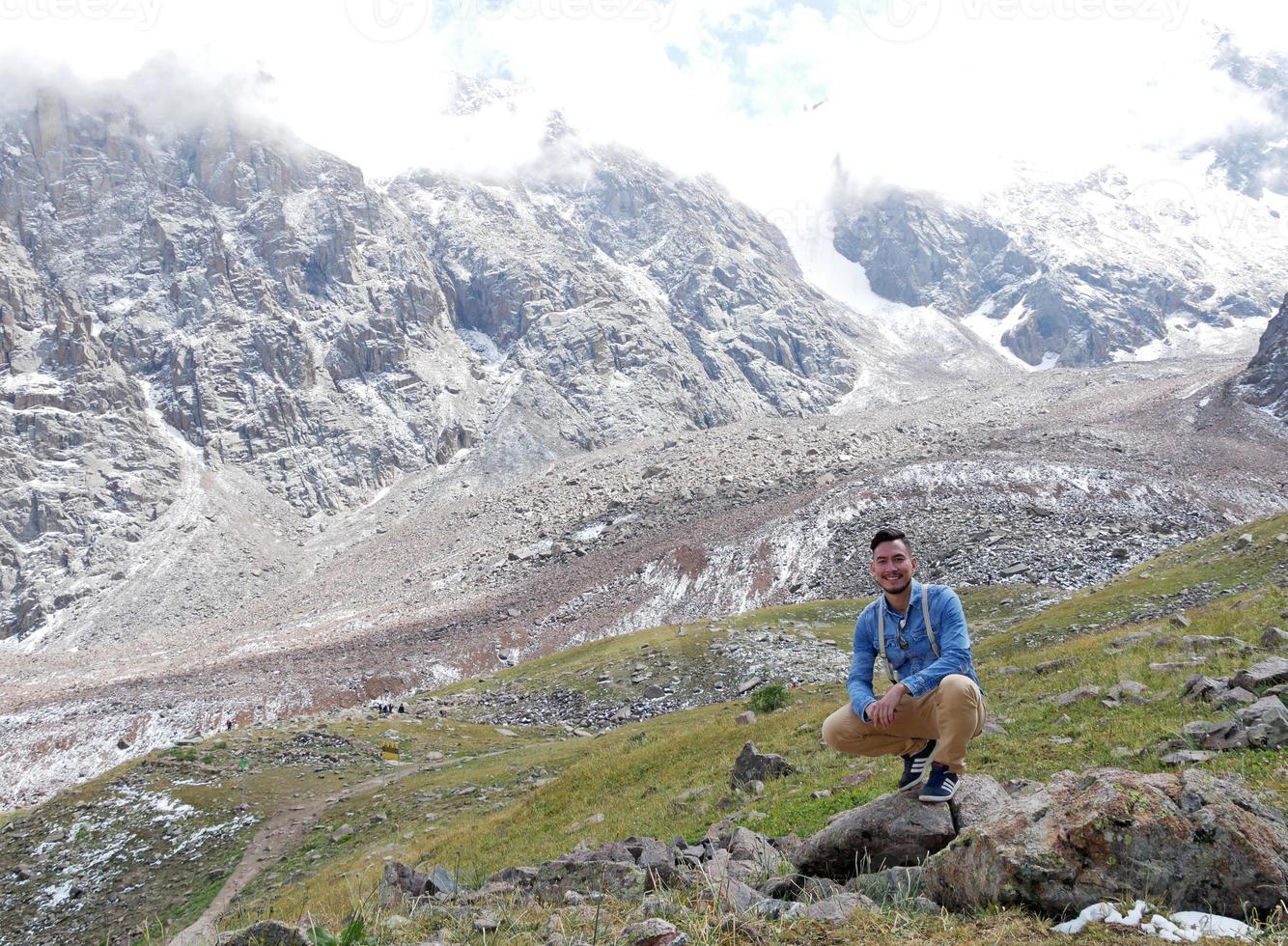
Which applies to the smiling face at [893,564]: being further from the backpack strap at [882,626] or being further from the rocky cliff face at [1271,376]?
the rocky cliff face at [1271,376]

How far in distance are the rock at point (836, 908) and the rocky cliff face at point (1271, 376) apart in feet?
382

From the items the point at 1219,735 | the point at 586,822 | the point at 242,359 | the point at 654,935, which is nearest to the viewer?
the point at 654,935

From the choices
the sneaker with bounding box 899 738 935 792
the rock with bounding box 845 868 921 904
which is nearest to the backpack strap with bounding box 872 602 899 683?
the sneaker with bounding box 899 738 935 792

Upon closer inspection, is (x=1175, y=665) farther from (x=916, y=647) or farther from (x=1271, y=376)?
(x=1271, y=376)

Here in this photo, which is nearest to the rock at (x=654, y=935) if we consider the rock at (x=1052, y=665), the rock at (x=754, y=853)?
the rock at (x=754, y=853)

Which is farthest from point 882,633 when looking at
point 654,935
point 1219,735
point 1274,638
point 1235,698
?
point 1274,638

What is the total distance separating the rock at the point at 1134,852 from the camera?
15.4 feet

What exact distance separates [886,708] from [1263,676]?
6.95 meters

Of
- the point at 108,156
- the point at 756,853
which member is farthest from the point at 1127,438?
the point at 108,156

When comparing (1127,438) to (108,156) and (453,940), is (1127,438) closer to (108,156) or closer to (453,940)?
(453,940)

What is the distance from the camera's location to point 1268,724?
26.3 feet

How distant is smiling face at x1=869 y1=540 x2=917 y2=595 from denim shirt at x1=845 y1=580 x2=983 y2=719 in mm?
180

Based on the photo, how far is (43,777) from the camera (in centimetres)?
4509

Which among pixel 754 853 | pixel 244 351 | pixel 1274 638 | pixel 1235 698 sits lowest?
pixel 1274 638
